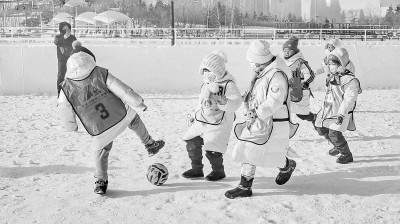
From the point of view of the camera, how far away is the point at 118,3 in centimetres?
5369

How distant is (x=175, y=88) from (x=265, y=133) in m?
8.99

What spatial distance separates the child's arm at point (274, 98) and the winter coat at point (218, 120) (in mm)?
494

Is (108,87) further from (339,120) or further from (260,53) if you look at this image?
(339,120)

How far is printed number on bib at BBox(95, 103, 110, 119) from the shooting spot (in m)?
4.64

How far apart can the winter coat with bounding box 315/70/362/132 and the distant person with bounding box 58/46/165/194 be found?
8.64 ft

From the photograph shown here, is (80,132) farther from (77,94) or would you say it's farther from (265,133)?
(265,133)

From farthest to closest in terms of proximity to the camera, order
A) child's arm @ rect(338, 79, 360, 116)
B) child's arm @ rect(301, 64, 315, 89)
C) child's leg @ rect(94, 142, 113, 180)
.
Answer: child's arm @ rect(301, 64, 315, 89)
child's arm @ rect(338, 79, 360, 116)
child's leg @ rect(94, 142, 113, 180)

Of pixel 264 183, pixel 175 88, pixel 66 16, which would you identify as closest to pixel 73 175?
pixel 264 183

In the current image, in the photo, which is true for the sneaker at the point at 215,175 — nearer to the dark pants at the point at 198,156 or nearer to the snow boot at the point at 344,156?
the dark pants at the point at 198,156

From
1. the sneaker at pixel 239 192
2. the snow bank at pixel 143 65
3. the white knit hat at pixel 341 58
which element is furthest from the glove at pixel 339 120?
the snow bank at pixel 143 65

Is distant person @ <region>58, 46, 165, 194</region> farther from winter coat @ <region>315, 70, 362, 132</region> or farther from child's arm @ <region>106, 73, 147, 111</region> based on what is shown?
winter coat @ <region>315, 70, 362, 132</region>

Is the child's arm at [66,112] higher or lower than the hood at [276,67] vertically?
lower

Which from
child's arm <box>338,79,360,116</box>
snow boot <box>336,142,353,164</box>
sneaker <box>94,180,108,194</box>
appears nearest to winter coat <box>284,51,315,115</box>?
child's arm <box>338,79,360,116</box>

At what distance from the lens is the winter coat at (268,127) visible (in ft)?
14.5
